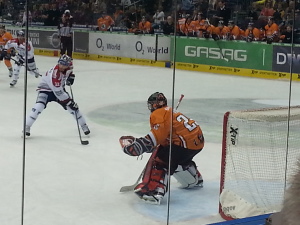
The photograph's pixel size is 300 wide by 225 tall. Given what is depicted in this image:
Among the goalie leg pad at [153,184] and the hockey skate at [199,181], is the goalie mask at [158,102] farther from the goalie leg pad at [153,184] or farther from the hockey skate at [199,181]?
the hockey skate at [199,181]

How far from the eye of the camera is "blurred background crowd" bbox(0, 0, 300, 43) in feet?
6.66

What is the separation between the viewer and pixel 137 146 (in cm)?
284

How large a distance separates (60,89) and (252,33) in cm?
323

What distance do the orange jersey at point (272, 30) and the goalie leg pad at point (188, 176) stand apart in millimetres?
3373

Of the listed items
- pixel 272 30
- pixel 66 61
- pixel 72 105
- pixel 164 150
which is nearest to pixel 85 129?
pixel 72 105

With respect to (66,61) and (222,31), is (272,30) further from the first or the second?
(66,61)

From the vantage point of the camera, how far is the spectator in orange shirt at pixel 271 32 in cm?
603

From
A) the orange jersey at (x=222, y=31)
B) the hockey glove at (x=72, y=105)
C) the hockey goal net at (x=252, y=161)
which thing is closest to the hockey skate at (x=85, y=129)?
the hockey glove at (x=72, y=105)

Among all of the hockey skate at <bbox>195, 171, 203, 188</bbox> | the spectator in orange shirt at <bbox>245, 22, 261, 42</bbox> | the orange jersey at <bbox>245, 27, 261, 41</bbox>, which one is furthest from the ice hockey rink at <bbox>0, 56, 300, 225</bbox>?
the orange jersey at <bbox>245, 27, 261, 41</bbox>

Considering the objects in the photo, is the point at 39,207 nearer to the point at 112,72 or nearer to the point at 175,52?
the point at 175,52

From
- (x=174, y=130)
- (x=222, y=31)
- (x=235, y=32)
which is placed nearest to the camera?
(x=174, y=130)

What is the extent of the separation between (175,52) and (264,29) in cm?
454

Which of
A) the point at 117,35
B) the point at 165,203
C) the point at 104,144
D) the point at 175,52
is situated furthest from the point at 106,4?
the point at 117,35

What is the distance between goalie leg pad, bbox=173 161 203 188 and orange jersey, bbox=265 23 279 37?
11.1 ft
